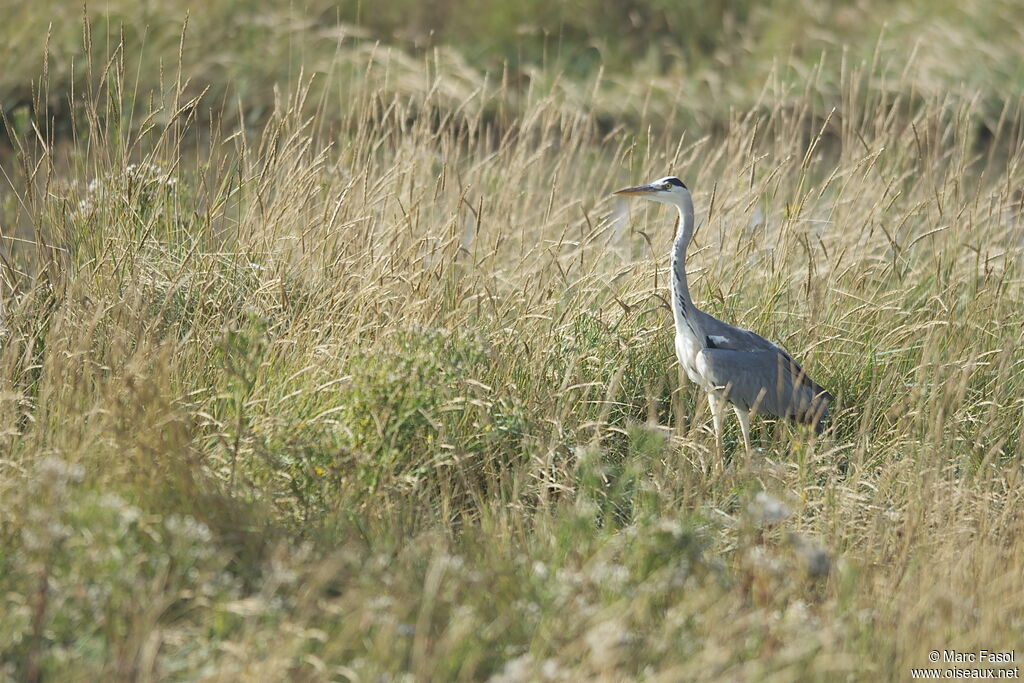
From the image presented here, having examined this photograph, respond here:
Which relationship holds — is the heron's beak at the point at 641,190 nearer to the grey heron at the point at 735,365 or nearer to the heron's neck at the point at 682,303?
the grey heron at the point at 735,365

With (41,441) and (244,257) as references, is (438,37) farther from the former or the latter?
(41,441)

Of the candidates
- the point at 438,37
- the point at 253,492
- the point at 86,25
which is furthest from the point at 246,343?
the point at 438,37

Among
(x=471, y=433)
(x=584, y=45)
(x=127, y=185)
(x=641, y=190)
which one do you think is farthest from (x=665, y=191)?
(x=584, y=45)

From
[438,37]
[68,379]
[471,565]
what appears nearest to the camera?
[471,565]

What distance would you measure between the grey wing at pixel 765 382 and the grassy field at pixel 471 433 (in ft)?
0.53

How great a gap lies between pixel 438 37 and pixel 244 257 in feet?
23.8

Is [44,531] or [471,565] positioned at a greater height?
[44,531]

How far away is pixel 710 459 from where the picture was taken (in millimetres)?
4266

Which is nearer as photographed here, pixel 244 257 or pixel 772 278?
pixel 244 257

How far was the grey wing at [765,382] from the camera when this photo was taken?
14.1 feet

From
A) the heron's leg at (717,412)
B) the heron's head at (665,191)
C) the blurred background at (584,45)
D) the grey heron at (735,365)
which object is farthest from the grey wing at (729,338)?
the blurred background at (584,45)

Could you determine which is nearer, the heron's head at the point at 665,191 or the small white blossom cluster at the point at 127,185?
the small white blossom cluster at the point at 127,185

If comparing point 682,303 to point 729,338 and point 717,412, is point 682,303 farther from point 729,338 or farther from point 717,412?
point 717,412

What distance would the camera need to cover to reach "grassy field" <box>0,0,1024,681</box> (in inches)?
109
